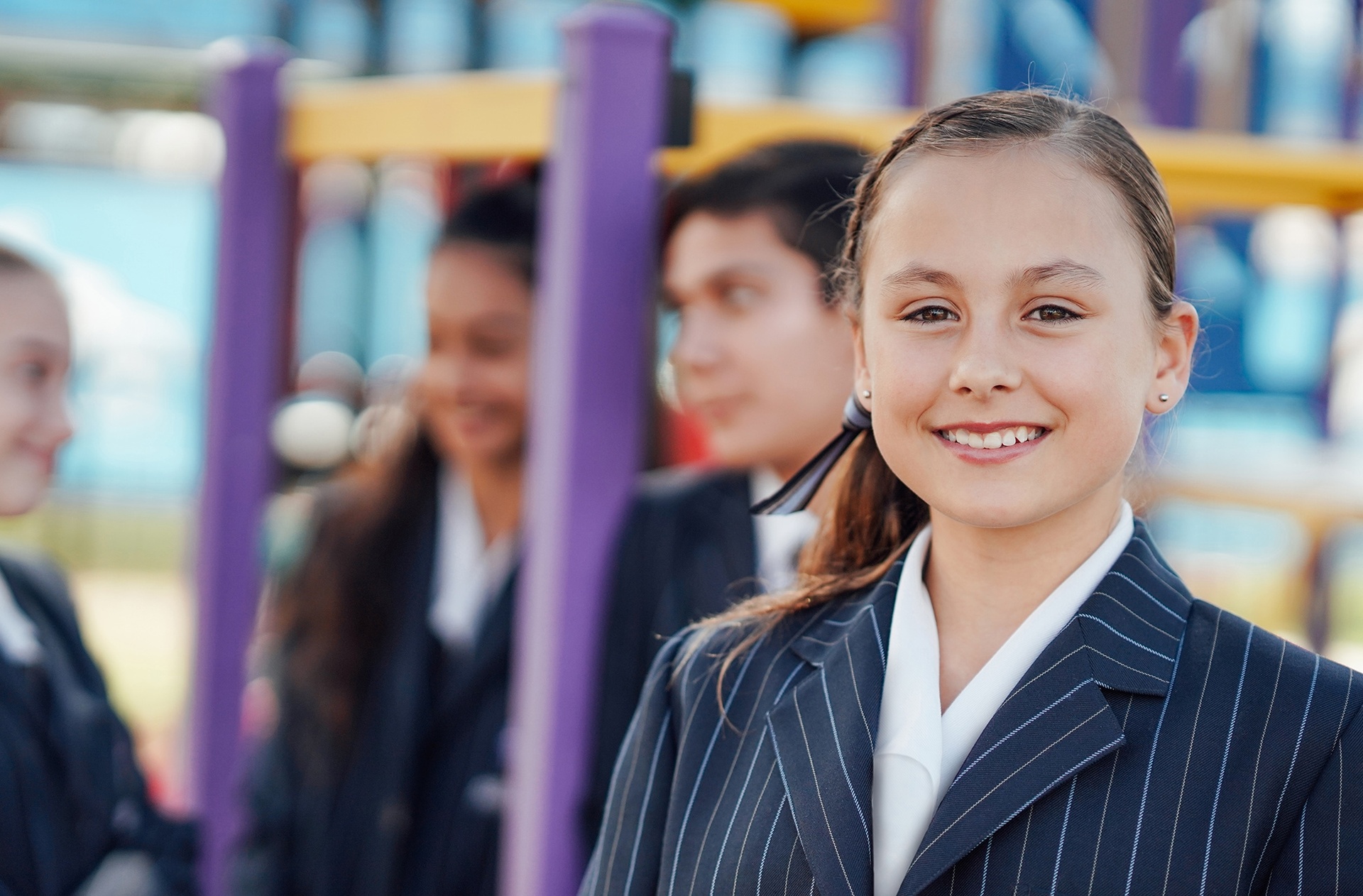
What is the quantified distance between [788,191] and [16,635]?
1.21 meters

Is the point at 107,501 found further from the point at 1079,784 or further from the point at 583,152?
the point at 1079,784

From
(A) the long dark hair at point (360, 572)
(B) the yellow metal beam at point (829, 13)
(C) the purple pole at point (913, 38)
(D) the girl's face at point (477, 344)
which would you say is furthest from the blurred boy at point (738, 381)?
(B) the yellow metal beam at point (829, 13)

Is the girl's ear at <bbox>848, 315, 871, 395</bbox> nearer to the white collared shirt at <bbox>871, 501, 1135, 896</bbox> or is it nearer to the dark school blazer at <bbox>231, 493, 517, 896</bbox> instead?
the white collared shirt at <bbox>871, 501, 1135, 896</bbox>

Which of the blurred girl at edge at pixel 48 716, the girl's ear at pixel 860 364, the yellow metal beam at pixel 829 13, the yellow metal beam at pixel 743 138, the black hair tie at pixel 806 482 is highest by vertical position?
the yellow metal beam at pixel 829 13

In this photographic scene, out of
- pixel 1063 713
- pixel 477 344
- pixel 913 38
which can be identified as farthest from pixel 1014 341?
pixel 913 38

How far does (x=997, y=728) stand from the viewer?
99cm

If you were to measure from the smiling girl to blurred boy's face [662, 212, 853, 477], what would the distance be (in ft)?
2.19

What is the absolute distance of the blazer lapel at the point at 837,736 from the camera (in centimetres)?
100

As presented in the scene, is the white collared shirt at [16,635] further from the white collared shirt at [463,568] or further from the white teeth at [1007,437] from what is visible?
the white teeth at [1007,437]

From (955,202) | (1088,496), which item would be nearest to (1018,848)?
(1088,496)

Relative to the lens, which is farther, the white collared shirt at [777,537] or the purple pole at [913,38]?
the purple pole at [913,38]

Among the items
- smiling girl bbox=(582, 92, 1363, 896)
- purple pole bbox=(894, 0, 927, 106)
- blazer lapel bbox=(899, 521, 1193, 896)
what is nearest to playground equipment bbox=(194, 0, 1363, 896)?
smiling girl bbox=(582, 92, 1363, 896)

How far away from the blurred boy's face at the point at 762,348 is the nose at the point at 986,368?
0.81 meters

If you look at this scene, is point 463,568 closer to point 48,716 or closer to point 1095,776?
point 48,716
